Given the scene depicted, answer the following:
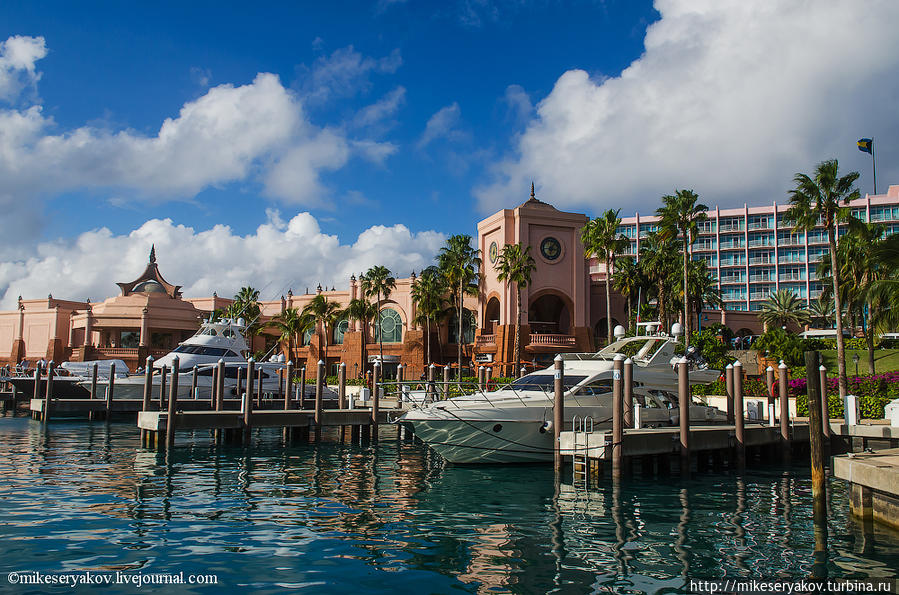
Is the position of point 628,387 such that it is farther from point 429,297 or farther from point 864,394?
point 429,297

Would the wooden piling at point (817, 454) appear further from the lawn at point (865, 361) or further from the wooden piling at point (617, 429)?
the lawn at point (865, 361)

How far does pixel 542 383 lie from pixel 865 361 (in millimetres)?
35727

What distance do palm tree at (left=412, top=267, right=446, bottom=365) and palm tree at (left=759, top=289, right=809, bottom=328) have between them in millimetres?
36273

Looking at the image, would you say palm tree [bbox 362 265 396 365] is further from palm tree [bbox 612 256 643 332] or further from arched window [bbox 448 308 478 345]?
palm tree [bbox 612 256 643 332]

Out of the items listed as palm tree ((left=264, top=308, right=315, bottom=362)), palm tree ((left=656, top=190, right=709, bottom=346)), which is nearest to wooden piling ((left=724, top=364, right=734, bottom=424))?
palm tree ((left=656, top=190, right=709, bottom=346))

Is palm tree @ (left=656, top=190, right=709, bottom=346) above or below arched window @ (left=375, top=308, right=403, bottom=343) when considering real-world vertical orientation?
above

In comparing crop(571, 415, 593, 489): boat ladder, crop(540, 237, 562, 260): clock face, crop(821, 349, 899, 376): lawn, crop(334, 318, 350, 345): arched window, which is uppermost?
crop(540, 237, 562, 260): clock face

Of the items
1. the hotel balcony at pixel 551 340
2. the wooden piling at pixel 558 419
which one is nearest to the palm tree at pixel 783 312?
the hotel balcony at pixel 551 340

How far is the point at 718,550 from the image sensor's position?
10430 mm

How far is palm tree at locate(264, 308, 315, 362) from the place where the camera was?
181ft

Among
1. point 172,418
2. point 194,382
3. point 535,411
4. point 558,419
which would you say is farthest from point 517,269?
point 558,419

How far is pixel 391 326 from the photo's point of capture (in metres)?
53.9

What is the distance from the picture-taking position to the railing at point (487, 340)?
45.7 meters

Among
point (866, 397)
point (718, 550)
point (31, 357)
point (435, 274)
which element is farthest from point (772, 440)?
point (31, 357)
